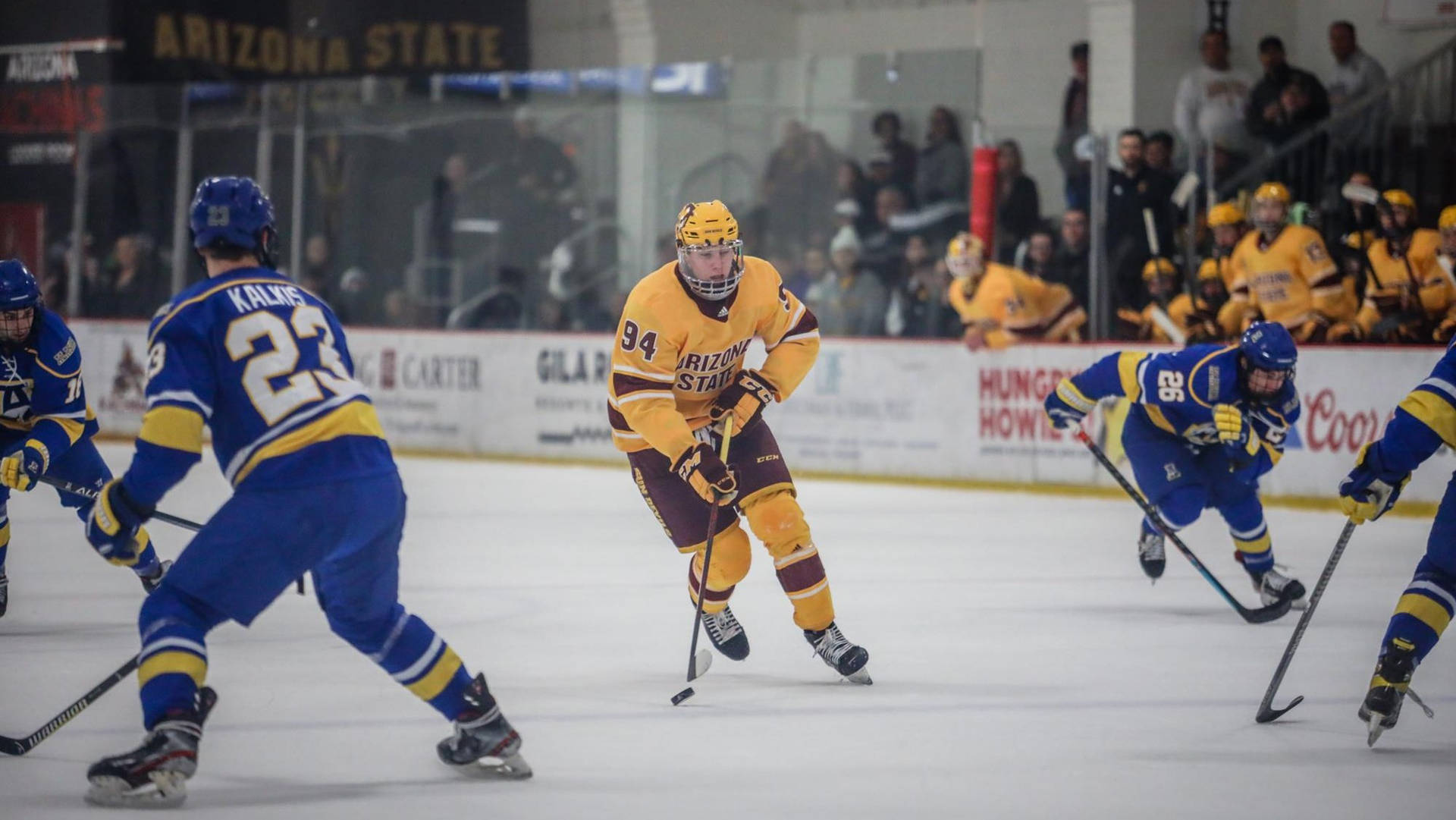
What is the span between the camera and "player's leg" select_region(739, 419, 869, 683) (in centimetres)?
512

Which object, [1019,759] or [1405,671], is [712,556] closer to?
[1019,759]

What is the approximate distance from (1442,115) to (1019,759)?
9497mm

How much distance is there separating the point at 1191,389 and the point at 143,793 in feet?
14.0

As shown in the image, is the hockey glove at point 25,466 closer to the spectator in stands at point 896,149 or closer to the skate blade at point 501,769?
the skate blade at point 501,769

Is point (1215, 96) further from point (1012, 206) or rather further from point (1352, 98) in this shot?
point (1012, 206)

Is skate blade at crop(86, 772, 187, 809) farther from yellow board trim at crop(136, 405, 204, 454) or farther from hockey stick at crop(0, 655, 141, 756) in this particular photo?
yellow board trim at crop(136, 405, 204, 454)

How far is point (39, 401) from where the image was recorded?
240 inches

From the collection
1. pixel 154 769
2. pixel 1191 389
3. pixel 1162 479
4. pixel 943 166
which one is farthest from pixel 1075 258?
pixel 154 769

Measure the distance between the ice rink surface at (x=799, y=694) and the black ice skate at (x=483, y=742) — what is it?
58 millimetres

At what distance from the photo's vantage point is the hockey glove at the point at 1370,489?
14.2ft

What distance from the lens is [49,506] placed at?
10203mm

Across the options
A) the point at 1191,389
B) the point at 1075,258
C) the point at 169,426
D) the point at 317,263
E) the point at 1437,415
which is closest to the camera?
the point at 169,426

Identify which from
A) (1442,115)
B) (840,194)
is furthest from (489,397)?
(1442,115)

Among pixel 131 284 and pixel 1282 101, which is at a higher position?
pixel 1282 101
